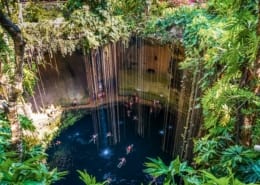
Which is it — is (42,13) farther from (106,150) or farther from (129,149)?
(129,149)

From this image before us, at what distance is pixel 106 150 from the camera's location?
4.59 metres

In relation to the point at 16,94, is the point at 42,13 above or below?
above

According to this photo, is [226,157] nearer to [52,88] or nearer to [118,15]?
[118,15]

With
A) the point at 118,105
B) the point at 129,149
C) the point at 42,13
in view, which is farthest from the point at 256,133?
the point at 118,105

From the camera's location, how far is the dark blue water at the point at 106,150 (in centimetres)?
402

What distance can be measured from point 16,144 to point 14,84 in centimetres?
45

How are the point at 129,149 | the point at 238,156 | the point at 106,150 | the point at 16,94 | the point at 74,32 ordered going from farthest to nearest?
1. the point at 106,150
2. the point at 129,149
3. the point at 74,32
4. the point at 16,94
5. the point at 238,156

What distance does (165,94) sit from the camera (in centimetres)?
529

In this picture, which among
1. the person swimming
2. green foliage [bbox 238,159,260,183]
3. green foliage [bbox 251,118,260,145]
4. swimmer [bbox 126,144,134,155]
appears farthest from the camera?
the person swimming

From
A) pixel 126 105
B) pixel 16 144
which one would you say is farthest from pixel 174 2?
pixel 16 144

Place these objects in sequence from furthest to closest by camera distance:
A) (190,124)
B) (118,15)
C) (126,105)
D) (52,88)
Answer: (126,105)
(52,88)
(118,15)
(190,124)

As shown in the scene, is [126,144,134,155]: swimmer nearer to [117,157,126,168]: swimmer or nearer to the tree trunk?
[117,157,126,168]: swimmer

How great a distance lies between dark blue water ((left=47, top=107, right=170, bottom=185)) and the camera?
4.02m

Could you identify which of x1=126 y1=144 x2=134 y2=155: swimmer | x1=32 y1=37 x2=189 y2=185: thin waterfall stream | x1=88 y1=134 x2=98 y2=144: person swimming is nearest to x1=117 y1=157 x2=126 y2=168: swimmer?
x1=32 y1=37 x2=189 y2=185: thin waterfall stream
